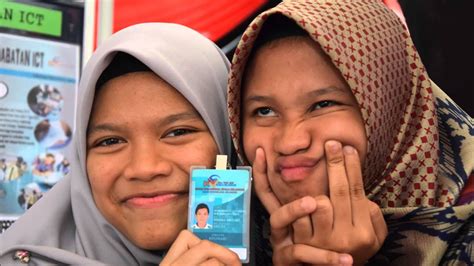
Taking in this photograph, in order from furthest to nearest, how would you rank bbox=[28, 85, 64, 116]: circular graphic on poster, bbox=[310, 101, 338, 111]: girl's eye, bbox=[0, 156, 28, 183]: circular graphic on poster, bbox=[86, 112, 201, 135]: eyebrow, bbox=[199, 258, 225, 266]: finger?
bbox=[28, 85, 64, 116]: circular graphic on poster → bbox=[0, 156, 28, 183]: circular graphic on poster → bbox=[86, 112, 201, 135]: eyebrow → bbox=[310, 101, 338, 111]: girl's eye → bbox=[199, 258, 225, 266]: finger

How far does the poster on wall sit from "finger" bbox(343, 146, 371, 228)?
1.63 meters

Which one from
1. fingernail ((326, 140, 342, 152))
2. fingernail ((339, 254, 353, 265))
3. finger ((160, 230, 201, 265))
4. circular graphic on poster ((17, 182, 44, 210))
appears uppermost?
fingernail ((326, 140, 342, 152))

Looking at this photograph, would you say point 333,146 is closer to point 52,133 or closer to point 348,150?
point 348,150

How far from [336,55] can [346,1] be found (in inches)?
8.1

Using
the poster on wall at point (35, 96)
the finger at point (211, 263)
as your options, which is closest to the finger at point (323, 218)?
the finger at point (211, 263)

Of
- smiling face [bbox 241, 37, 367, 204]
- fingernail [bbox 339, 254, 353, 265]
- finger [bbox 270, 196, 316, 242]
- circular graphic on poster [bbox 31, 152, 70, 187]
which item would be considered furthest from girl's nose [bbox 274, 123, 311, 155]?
circular graphic on poster [bbox 31, 152, 70, 187]

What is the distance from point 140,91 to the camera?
146cm

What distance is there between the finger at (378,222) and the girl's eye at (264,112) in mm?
287

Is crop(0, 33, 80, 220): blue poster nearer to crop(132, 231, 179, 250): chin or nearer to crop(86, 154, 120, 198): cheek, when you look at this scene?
crop(86, 154, 120, 198): cheek

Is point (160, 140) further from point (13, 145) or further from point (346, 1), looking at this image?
point (13, 145)

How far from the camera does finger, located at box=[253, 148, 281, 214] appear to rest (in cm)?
134

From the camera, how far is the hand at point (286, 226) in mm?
1227

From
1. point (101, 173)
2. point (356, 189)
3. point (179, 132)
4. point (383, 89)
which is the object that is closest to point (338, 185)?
point (356, 189)

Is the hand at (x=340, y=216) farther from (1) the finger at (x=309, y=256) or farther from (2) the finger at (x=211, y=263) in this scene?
(2) the finger at (x=211, y=263)
